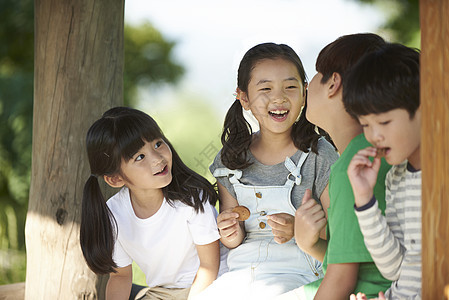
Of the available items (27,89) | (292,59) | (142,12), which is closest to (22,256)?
(27,89)

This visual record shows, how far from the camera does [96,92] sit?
3.22 meters

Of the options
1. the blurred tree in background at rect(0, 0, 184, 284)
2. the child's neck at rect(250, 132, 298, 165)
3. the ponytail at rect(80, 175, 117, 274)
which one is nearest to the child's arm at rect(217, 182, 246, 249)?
the child's neck at rect(250, 132, 298, 165)

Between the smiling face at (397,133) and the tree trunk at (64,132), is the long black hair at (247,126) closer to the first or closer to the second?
the tree trunk at (64,132)

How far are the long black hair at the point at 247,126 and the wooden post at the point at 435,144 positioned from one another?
4.04 ft

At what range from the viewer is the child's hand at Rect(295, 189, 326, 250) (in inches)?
77.3

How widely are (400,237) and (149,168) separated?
1.27 m

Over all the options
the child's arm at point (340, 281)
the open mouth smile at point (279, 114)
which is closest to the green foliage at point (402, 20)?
the open mouth smile at point (279, 114)

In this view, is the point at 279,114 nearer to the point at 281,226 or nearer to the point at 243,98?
the point at 243,98

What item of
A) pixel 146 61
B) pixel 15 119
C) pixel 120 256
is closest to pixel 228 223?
pixel 120 256

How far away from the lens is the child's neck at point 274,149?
Answer: 2.65 metres

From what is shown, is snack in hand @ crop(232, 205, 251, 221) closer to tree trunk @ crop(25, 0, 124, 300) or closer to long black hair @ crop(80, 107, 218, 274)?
long black hair @ crop(80, 107, 218, 274)

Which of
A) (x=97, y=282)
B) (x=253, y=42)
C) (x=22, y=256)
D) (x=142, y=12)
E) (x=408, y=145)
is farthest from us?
(x=142, y=12)

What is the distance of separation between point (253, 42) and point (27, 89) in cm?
719

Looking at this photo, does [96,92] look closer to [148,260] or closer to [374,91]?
[148,260]
